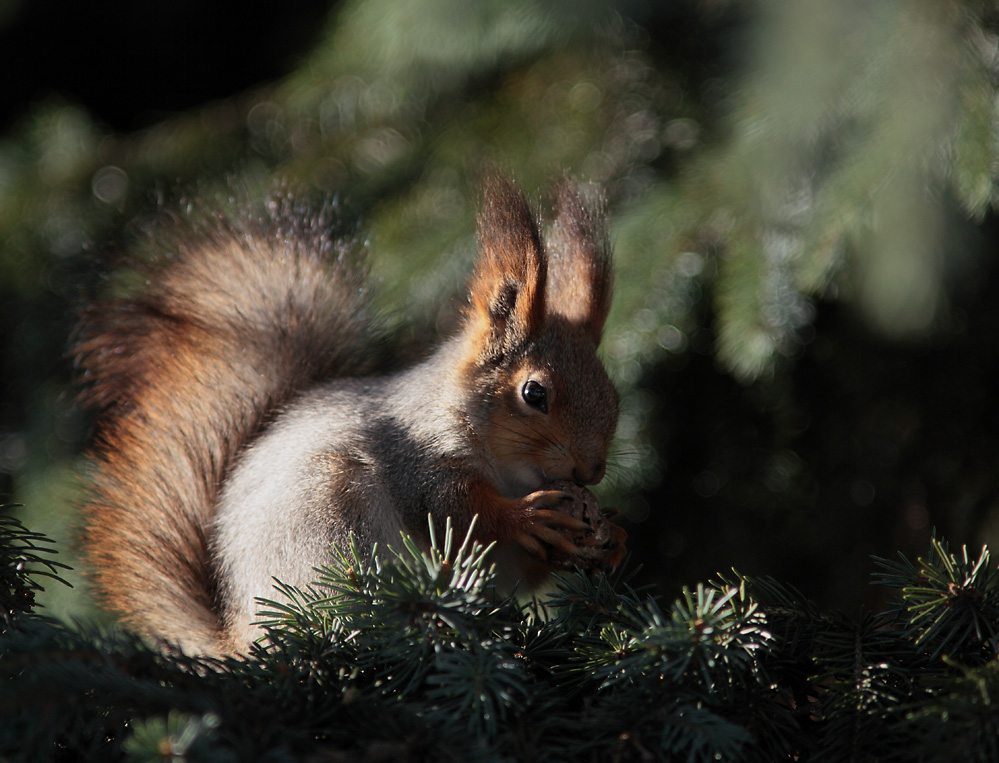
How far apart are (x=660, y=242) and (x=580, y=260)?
11 cm

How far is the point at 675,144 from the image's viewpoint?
118 cm

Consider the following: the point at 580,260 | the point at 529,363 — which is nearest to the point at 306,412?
the point at 529,363

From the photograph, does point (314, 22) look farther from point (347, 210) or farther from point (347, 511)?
point (347, 511)

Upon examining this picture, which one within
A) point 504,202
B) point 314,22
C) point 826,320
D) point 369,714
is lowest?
point 369,714

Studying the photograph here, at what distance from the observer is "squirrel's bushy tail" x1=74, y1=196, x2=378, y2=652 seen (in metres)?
0.87

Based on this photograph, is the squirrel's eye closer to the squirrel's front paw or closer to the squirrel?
the squirrel

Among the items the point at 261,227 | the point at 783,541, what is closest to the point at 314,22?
the point at 261,227

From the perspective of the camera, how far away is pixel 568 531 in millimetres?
837

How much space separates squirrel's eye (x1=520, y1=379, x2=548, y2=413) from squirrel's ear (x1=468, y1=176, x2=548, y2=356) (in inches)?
2.4

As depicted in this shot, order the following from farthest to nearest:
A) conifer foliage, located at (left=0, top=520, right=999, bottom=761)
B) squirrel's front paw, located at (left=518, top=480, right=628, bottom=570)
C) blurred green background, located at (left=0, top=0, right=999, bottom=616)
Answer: blurred green background, located at (left=0, top=0, right=999, bottom=616) < squirrel's front paw, located at (left=518, top=480, right=628, bottom=570) < conifer foliage, located at (left=0, top=520, right=999, bottom=761)

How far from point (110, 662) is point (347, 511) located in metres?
0.38

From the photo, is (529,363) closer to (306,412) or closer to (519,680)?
(306,412)

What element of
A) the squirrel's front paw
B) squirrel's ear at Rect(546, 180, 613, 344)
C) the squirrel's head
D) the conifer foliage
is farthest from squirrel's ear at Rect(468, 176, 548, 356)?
the conifer foliage

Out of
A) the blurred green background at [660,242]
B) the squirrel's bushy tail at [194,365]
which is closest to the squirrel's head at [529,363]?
the blurred green background at [660,242]
